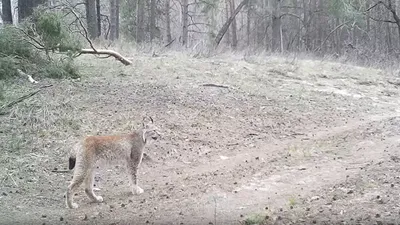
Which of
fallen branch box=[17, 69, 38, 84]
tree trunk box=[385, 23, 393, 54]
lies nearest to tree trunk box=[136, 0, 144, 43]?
A: tree trunk box=[385, 23, 393, 54]

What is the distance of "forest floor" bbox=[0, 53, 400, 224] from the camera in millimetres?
A: 4078

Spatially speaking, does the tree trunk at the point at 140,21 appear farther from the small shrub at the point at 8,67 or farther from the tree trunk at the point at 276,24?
the small shrub at the point at 8,67

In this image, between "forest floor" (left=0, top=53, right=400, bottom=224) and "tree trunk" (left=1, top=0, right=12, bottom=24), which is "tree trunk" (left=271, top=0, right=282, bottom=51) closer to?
"forest floor" (left=0, top=53, right=400, bottom=224)

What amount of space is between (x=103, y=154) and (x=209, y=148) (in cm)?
219

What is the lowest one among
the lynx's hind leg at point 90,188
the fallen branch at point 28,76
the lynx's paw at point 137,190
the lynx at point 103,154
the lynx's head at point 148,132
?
the lynx's paw at point 137,190

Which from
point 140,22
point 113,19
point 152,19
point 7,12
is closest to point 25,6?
point 7,12

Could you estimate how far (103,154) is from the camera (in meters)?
4.79

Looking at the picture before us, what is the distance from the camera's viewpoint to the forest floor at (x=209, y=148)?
4.08 m

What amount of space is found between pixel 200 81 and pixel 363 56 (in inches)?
461

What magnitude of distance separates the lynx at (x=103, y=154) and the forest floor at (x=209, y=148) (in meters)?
0.18

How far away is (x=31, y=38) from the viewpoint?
8.08 m

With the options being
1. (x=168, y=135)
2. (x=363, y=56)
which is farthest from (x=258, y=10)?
(x=168, y=135)

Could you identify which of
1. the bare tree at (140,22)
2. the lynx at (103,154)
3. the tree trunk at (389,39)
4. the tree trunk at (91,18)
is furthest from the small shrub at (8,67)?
the tree trunk at (389,39)

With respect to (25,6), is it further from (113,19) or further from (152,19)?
(152,19)
